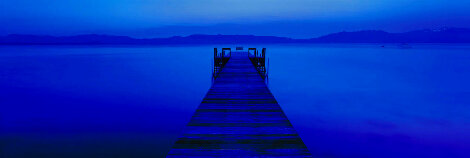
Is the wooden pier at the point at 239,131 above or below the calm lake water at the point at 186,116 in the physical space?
above

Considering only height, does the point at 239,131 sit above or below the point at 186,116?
above

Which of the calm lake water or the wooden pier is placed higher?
the wooden pier

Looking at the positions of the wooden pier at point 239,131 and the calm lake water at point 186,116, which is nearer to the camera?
the wooden pier at point 239,131

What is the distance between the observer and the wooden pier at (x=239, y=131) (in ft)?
16.2

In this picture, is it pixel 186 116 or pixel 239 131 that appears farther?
pixel 186 116

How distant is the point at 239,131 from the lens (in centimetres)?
589

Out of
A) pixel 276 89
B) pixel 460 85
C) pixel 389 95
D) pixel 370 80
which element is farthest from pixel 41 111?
pixel 460 85

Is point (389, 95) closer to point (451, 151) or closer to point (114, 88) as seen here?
point (451, 151)

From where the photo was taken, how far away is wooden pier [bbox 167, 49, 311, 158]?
195 inches

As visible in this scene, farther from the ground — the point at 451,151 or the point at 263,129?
the point at 263,129

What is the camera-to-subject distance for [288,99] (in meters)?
16.2

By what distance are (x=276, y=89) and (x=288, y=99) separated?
3239 mm

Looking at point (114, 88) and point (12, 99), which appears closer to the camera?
point (12, 99)

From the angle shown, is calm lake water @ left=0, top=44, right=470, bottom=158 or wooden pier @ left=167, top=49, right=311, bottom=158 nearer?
wooden pier @ left=167, top=49, right=311, bottom=158
